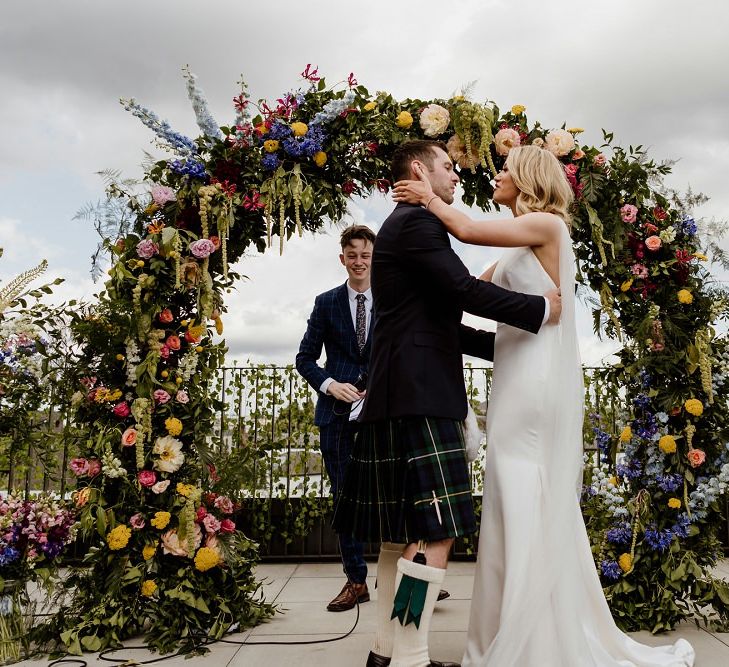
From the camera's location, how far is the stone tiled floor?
298 cm

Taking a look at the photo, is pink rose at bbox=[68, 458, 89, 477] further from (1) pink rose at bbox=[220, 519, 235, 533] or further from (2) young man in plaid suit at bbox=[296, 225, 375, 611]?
(2) young man in plaid suit at bbox=[296, 225, 375, 611]

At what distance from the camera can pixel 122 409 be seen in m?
3.45

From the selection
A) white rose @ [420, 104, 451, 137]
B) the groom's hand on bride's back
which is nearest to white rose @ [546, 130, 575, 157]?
white rose @ [420, 104, 451, 137]

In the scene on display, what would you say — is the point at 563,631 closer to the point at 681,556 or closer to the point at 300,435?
the point at 681,556

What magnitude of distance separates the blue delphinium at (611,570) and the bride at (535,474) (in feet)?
2.47

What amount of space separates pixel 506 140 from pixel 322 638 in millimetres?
2671

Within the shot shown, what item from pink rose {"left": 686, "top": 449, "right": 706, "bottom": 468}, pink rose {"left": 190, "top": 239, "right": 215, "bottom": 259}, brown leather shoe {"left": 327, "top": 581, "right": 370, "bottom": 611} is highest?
pink rose {"left": 190, "top": 239, "right": 215, "bottom": 259}

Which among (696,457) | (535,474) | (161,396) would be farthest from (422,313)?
(696,457)

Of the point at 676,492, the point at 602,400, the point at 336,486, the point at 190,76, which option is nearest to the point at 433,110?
the point at 190,76

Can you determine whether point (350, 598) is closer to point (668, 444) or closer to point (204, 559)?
point (204, 559)

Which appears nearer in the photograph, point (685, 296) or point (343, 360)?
point (685, 296)

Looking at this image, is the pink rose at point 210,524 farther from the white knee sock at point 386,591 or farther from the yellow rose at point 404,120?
the yellow rose at point 404,120

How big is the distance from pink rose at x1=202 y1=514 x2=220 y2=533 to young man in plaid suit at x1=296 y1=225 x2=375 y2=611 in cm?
66

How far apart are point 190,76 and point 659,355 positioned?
2.84 meters
